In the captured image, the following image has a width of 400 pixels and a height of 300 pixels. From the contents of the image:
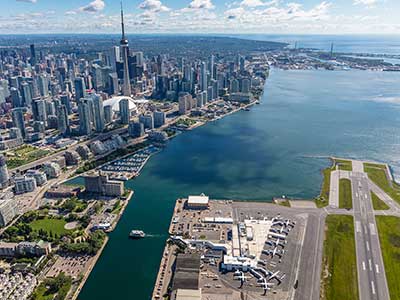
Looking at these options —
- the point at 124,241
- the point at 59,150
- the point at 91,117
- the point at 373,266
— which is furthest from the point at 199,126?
the point at 373,266

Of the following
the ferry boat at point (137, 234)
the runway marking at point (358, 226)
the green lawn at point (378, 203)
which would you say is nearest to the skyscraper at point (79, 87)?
the ferry boat at point (137, 234)

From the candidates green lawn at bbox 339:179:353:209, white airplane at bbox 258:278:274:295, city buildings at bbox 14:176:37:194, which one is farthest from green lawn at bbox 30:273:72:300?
green lawn at bbox 339:179:353:209

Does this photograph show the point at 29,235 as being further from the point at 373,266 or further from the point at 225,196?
the point at 373,266

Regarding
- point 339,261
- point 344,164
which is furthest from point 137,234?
point 344,164

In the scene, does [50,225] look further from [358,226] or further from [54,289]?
[358,226]

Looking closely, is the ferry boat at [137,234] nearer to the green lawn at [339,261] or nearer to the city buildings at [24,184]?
the green lawn at [339,261]
